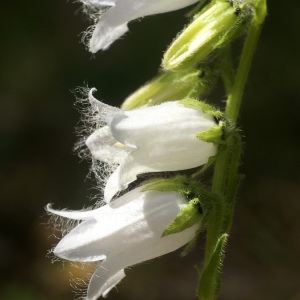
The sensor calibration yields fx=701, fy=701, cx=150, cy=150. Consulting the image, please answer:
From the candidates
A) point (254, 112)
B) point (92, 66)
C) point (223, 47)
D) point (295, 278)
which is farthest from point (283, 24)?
point (223, 47)

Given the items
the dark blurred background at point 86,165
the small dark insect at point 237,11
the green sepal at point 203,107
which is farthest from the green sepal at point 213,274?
the dark blurred background at point 86,165

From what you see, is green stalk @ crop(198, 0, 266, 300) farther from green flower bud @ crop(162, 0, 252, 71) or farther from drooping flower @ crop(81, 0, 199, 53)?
drooping flower @ crop(81, 0, 199, 53)

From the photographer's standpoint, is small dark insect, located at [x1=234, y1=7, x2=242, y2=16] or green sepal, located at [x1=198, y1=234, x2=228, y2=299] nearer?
green sepal, located at [x1=198, y1=234, x2=228, y2=299]

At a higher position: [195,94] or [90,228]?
[195,94]

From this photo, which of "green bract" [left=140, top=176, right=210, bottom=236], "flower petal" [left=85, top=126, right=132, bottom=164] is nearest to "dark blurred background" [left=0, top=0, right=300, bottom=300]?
"flower petal" [left=85, top=126, right=132, bottom=164]

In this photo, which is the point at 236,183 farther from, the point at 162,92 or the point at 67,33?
the point at 67,33

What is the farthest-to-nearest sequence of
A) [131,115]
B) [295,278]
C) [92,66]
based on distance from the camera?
[92,66], [295,278], [131,115]

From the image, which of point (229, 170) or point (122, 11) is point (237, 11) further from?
point (229, 170)
